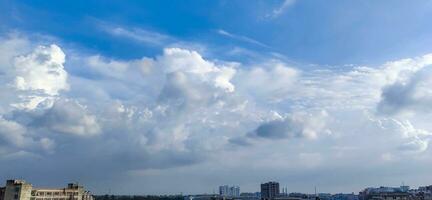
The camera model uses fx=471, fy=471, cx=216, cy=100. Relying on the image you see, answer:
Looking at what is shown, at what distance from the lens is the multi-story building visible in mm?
133125

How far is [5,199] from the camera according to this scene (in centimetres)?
13312

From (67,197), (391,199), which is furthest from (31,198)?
(391,199)

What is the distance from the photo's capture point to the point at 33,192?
137875 mm

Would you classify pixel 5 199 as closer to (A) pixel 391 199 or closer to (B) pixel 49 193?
(B) pixel 49 193

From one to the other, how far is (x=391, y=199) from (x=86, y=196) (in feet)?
410

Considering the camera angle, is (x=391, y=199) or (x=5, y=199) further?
(x=391, y=199)

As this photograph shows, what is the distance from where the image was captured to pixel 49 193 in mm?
144625

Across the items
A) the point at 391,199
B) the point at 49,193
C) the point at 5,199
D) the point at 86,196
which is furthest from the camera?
the point at 391,199

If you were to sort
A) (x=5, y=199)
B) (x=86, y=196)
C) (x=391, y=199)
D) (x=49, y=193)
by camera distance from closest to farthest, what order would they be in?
(x=5, y=199)
(x=49, y=193)
(x=86, y=196)
(x=391, y=199)

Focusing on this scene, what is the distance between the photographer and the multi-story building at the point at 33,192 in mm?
→ 133125

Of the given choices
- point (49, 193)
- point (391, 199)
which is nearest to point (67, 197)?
point (49, 193)

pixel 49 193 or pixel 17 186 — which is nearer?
pixel 17 186

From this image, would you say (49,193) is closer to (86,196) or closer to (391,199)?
(86,196)

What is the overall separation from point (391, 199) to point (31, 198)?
143355 millimetres
